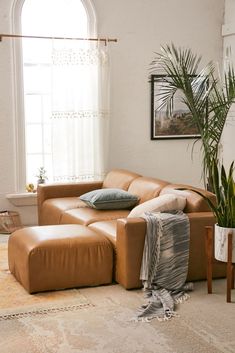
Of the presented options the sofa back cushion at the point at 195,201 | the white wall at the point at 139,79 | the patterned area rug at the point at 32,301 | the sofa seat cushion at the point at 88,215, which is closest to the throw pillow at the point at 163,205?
the sofa back cushion at the point at 195,201

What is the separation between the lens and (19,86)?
263 inches

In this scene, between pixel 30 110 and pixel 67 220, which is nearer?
pixel 67 220

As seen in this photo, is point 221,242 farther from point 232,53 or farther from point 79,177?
point 232,53

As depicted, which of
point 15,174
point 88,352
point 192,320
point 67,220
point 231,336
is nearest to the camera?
point 88,352

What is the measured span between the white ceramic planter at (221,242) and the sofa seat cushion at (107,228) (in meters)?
0.82

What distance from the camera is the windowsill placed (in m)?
6.72

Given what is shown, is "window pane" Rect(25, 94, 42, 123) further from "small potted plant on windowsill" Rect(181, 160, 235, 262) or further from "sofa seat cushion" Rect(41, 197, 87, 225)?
"small potted plant on windowsill" Rect(181, 160, 235, 262)

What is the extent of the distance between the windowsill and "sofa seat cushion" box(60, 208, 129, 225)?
117 centimetres

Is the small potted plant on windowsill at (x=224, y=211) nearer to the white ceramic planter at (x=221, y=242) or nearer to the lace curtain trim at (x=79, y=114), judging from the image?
the white ceramic planter at (x=221, y=242)

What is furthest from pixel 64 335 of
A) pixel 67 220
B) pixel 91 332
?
pixel 67 220

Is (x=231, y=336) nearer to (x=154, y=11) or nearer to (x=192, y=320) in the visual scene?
(x=192, y=320)

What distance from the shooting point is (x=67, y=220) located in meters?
5.56

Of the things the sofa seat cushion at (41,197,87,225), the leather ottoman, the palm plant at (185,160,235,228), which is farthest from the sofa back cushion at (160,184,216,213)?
the sofa seat cushion at (41,197,87,225)

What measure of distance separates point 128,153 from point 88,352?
421 centimetres
